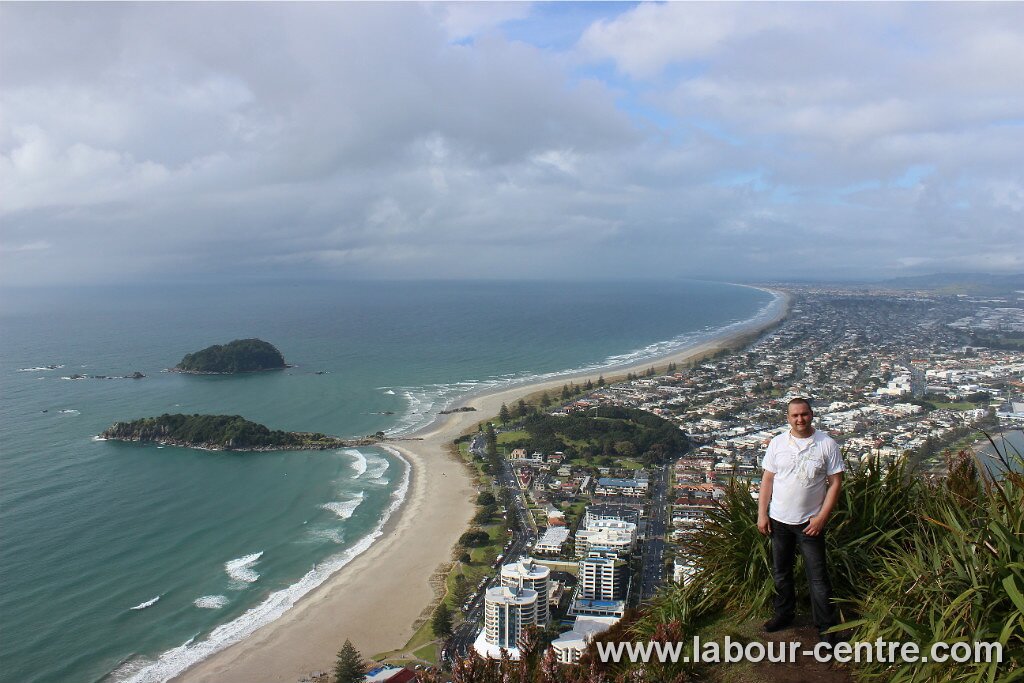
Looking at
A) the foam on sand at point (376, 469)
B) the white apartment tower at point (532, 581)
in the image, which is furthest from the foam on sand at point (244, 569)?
the foam on sand at point (376, 469)

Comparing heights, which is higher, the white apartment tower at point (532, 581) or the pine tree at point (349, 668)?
the white apartment tower at point (532, 581)

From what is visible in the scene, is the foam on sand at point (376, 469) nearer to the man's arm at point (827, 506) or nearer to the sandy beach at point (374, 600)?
the sandy beach at point (374, 600)

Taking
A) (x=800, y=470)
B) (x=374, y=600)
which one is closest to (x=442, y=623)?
(x=374, y=600)

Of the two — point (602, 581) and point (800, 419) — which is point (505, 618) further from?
point (800, 419)

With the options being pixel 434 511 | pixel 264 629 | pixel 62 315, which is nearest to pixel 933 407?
pixel 434 511

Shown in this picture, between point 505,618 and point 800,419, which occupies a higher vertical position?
point 800,419

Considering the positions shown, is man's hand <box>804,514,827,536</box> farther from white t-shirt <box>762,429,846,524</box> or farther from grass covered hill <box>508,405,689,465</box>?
grass covered hill <box>508,405,689,465</box>
